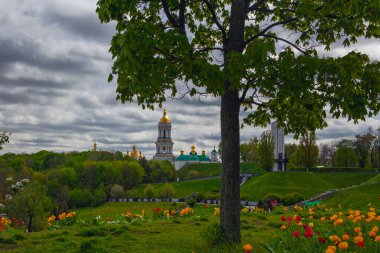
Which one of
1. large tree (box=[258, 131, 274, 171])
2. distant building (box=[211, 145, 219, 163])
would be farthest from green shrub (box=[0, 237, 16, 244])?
distant building (box=[211, 145, 219, 163])

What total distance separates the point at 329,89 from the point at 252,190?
47883 millimetres

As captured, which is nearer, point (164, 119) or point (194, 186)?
point (194, 186)

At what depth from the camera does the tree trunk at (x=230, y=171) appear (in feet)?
32.6

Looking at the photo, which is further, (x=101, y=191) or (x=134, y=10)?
(x=101, y=191)

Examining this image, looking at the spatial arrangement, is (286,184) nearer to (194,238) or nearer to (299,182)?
(299,182)

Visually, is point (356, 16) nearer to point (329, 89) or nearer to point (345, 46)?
point (345, 46)

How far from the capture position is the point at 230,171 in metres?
9.97

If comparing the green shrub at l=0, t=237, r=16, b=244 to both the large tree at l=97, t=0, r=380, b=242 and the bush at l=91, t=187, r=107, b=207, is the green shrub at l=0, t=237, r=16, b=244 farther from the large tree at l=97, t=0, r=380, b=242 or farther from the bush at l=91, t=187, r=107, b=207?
the bush at l=91, t=187, r=107, b=207

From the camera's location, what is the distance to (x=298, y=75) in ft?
27.8

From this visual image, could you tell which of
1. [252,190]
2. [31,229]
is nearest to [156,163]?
[252,190]

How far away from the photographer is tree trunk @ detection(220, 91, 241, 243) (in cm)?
995

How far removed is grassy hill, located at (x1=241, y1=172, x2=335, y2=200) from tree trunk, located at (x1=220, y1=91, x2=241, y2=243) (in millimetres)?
40574

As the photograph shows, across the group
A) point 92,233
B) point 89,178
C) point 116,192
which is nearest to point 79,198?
point 116,192

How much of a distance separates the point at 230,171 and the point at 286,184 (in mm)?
48567
